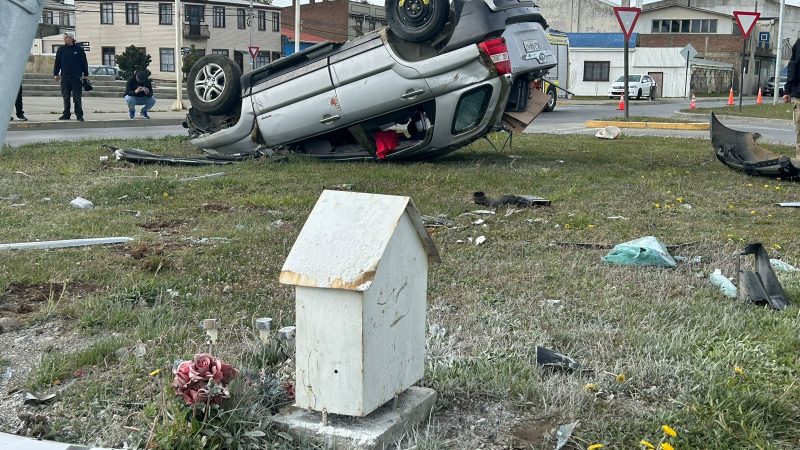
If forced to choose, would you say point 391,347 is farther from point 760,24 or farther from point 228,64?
point 760,24

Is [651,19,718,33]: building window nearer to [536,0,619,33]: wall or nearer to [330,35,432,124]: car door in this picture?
[536,0,619,33]: wall

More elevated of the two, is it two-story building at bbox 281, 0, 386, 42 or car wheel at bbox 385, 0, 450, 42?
two-story building at bbox 281, 0, 386, 42

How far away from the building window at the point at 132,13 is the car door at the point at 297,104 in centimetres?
6525

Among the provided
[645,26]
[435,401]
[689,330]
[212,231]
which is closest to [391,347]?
[435,401]

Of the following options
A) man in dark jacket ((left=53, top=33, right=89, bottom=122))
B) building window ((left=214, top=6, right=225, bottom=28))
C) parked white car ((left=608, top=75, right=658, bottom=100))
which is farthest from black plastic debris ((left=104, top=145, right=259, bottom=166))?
building window ((left=214, top=6, right=225, bottom=28))

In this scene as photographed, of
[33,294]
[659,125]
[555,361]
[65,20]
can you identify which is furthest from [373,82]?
[65,20]

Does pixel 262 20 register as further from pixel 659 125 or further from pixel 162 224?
pixel 162 224

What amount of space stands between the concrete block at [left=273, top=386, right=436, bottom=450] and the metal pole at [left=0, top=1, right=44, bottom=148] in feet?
4.66

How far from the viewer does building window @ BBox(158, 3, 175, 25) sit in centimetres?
7119

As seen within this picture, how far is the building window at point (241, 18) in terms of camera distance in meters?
73.1

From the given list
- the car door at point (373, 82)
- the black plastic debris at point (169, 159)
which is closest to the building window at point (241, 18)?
the black plastic debris at point (169, 159)

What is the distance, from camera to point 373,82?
10.7 metres

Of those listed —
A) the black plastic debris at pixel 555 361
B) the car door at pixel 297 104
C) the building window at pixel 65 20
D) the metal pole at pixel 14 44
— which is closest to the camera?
the metal pole at pixel 14 44

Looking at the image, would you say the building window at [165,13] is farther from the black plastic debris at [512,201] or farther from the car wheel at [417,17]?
the black plastic debris at [512,201]
